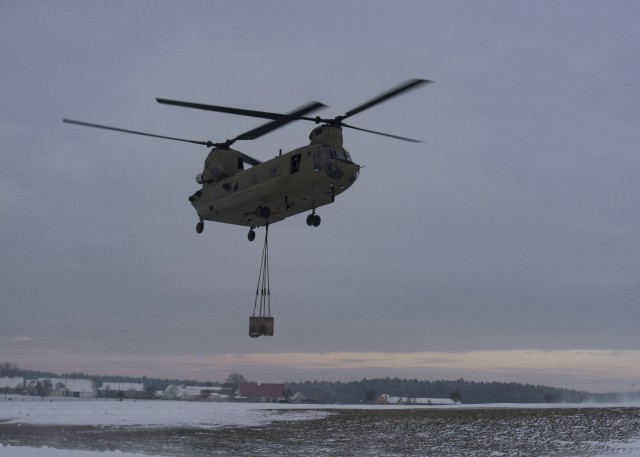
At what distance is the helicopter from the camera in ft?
96.8

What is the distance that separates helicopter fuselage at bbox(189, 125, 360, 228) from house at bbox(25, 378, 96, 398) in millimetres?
117609

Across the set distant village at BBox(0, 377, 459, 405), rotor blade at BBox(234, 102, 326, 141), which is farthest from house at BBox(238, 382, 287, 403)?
rotor blade at BBox(234, 102, 326, 141)

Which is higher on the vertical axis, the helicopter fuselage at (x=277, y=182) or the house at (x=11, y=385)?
the helicopter fuselage at (x=277, y=182)

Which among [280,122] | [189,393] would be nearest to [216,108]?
[280,122]

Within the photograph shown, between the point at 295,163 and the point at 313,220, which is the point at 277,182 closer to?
the point at 295,163

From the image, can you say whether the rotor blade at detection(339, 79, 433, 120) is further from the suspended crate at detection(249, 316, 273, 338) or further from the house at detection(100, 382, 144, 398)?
the house at detection(100, 382, 144, 398)

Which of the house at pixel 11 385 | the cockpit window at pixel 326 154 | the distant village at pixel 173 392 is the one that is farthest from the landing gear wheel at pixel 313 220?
the house at pixel 11 385

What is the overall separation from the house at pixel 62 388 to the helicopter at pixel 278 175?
117740 mm

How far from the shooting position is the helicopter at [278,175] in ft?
96.8

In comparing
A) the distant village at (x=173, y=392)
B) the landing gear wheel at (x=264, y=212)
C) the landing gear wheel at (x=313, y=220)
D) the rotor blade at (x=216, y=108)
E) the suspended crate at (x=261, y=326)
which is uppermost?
the rotor blade at (x=216, y=108)

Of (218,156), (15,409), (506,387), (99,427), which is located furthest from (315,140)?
(506,387)

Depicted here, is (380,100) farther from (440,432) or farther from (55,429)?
(55,429)

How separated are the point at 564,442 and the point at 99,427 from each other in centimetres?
2677

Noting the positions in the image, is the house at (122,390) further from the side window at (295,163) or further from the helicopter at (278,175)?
the side window at (295,163)
